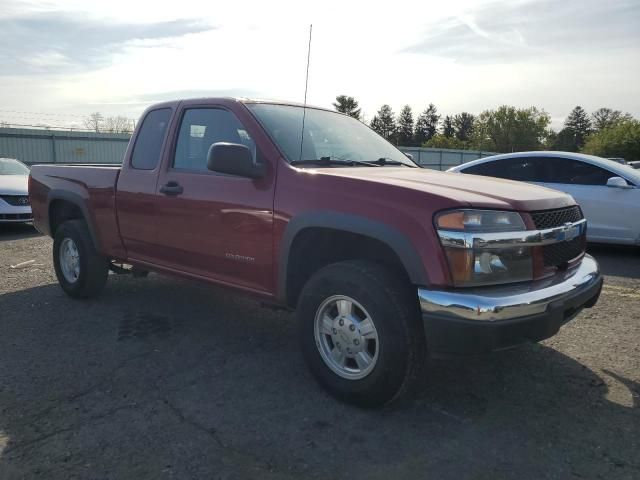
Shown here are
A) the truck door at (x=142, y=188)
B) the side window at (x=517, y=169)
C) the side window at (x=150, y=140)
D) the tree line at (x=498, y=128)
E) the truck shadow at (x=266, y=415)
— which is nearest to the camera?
the truck shadow at (x=266, y=415)

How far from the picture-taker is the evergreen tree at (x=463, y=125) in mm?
103750

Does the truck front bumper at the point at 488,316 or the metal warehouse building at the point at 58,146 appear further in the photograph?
the metal warehouse building at the point at 58,146

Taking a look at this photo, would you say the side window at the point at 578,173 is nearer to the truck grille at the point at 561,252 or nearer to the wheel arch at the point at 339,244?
the truck grille at the point at 561,252

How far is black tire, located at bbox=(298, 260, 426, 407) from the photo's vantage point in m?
2.99

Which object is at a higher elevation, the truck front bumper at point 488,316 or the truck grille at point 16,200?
the truck front bumper at point 488,316

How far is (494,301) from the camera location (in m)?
2.79

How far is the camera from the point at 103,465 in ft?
8.80

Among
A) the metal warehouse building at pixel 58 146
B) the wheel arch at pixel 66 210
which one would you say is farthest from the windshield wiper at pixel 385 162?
the metal warehouse building at pixel 58 146

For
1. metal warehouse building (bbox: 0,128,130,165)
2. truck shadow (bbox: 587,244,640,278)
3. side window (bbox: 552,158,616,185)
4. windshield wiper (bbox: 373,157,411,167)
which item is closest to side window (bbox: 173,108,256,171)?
windshield wiper (bbox: 373,157,411,167)

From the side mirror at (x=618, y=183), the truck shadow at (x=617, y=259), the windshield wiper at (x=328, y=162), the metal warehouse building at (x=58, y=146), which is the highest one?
the windshield wiper at (x=328, y=162)

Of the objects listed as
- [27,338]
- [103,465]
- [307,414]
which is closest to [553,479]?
[307,414]

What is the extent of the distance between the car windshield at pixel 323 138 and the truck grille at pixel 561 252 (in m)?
1.45

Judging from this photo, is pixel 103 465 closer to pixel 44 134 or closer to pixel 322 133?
pixel 322 133

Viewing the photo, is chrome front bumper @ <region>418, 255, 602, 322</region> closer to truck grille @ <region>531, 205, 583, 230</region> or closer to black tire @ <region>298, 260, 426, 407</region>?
black tire @ <region>298, 260, 426, 407</region>
